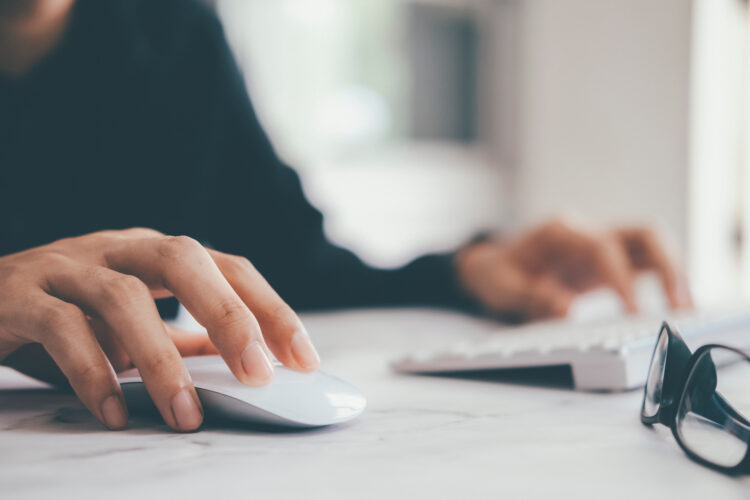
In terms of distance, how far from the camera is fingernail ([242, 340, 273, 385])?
323 mm

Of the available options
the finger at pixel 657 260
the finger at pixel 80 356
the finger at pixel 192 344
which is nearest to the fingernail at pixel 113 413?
the finger at pixel 80 356

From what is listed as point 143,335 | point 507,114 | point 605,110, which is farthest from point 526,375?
point 507,114

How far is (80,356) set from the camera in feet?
1.09

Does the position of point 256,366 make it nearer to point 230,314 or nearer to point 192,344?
point 230,314

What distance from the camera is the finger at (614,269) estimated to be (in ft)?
2.94

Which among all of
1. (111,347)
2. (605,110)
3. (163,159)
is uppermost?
(605,110)

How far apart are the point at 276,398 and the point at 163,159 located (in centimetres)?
68

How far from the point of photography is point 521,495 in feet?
0.80

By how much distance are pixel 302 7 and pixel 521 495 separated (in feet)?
7.35

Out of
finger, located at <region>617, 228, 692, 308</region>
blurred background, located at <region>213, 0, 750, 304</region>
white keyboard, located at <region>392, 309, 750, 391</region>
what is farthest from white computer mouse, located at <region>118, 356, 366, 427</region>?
blurred background, located at <region>213, 0, 750, 304</region>

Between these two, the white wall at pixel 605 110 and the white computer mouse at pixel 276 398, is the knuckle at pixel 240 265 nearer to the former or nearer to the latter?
the white computer mouse at pixel 276 398

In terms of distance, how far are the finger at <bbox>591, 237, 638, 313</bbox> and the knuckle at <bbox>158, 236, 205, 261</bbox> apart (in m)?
0.71

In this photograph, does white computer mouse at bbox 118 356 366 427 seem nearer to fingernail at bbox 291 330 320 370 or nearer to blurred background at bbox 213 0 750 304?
fingernail at bbox 291 330 320 370

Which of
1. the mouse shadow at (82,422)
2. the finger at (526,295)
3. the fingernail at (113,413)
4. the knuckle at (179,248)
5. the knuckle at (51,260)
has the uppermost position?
the knuckle at (179,248)
